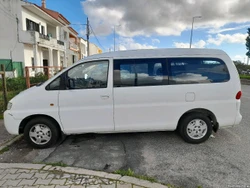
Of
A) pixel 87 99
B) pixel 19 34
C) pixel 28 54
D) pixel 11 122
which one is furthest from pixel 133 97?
pixel 28 54

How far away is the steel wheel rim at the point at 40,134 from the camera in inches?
149

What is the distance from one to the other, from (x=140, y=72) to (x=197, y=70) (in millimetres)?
1178

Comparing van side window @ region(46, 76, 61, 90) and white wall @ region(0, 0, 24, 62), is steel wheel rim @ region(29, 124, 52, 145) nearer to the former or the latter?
van side window @ region(46, 76, 61, 90)

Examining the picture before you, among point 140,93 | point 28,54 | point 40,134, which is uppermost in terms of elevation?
point 28,54

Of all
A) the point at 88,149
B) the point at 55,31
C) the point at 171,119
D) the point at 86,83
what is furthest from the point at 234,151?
the point at 55,31

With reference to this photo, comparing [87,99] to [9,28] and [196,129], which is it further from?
[9,28]

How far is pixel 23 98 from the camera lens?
3.65m

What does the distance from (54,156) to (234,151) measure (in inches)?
134

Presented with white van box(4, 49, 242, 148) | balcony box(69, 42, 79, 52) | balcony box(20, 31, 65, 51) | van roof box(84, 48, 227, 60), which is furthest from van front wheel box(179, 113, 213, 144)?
balcony box(69, 42, 79, 52)

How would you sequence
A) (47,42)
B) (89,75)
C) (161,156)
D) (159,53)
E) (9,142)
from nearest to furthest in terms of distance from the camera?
(161,156) < (89,75) < (159,53) < (9,142) < (47,42)

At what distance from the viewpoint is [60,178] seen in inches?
108

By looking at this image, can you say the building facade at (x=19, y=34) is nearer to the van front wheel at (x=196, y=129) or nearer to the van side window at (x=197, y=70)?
the van side window at (x=197, y=70)

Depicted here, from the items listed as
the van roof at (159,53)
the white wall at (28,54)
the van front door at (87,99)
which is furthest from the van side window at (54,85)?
the white wall at (28,54)

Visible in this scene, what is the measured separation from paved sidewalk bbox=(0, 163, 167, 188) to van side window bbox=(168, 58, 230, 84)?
210 centimetres
